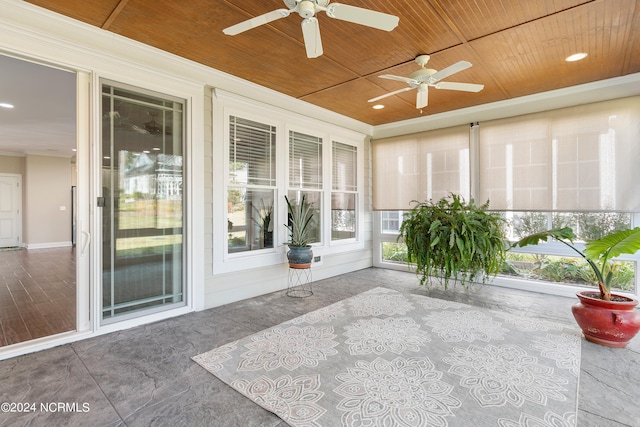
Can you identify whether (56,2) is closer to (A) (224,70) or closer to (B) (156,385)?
(A) (224,70)

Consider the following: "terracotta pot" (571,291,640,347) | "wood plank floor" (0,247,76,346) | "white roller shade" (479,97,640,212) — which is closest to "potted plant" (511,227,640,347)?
"terracotta pot" (571,291,640,347)

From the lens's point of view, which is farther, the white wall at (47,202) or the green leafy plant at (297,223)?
the white wall at (47,202)

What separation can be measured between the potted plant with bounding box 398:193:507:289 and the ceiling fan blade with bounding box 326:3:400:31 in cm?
257

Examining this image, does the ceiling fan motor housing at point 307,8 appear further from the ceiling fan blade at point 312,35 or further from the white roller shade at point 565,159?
the white roller shade at point 565,159

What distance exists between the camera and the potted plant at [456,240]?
3.87m

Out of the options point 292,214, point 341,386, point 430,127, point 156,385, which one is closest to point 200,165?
point 292,214

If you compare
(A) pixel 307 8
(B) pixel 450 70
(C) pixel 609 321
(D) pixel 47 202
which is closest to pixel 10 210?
(D) pixel 47 202

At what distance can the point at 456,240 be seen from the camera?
381 centimetres

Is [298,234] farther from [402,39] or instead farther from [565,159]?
[565,159]

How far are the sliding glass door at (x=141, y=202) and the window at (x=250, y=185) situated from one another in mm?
658

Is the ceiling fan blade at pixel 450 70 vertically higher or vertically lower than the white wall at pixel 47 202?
higher

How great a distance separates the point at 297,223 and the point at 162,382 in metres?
2.64

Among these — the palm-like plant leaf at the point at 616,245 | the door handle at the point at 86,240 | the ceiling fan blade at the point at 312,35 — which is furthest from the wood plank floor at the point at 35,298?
the palm-like plant leaf at the point at 616,245

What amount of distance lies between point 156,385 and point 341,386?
4.14ft
